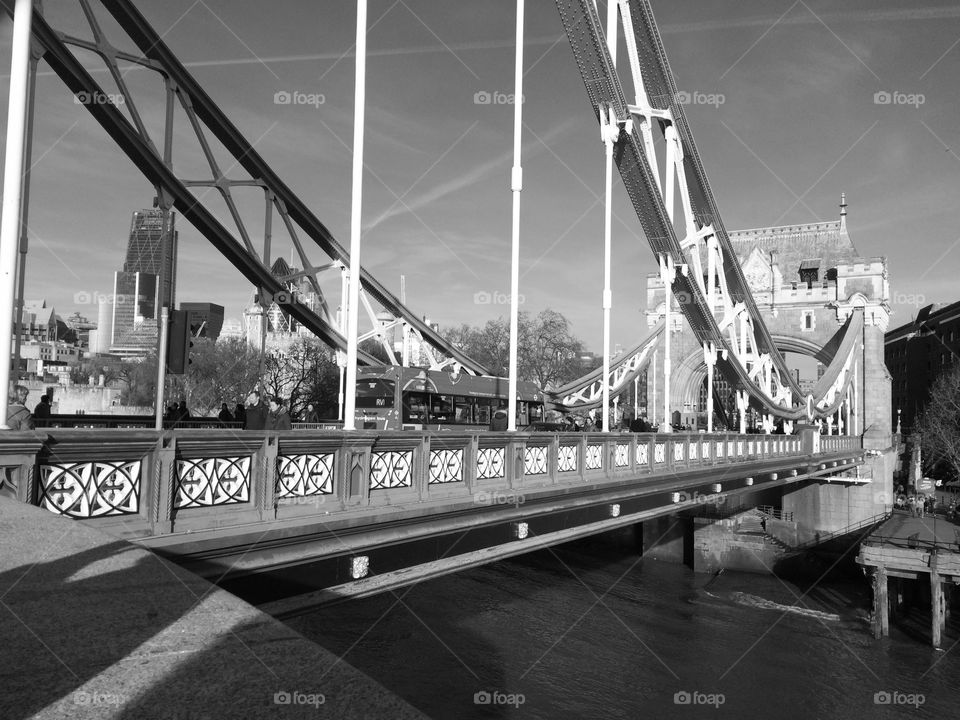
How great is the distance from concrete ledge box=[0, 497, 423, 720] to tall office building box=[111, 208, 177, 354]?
3.09 metres

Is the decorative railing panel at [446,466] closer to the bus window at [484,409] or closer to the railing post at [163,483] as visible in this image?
the railing post at [163,483]

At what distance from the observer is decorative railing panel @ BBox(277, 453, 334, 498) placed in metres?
6.46

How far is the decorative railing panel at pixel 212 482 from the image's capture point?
18.5 feet

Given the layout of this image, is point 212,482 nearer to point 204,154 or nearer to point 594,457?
point 594,457

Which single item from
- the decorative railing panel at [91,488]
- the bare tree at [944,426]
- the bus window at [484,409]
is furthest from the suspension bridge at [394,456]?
the bare tree at [944,426]

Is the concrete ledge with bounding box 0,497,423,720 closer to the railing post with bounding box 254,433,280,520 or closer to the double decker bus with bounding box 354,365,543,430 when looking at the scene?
the railing post with bounding box 254,433,280,520

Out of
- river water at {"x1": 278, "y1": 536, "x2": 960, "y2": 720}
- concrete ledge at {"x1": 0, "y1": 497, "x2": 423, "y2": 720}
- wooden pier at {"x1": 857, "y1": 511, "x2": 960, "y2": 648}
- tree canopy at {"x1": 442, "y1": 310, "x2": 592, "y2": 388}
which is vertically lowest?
river water at {"x1": 278, "y1": 536, "x2": 960, "y2": 720}

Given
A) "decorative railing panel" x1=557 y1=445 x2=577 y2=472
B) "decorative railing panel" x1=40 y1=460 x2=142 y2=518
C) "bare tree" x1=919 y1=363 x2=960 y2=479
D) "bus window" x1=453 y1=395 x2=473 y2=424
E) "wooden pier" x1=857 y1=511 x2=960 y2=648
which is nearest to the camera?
"decorative railing panel" x1=40 y1=460 x2=142 y2=518

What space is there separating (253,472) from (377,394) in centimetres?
1513

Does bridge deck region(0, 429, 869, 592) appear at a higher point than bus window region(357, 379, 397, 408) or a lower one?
lower

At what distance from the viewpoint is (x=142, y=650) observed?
3.17 meters

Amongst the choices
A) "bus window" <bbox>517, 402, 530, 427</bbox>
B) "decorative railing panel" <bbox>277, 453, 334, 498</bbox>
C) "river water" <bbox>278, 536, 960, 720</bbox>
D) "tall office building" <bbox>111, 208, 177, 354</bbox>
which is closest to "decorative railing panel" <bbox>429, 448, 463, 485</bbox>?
"decorative railing panel" <bbox>277, 453, 334, 498</bbox>

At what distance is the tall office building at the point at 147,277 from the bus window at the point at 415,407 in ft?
21.6

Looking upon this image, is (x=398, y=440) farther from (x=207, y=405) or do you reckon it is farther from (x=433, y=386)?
(x=207, y=405)
